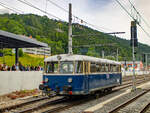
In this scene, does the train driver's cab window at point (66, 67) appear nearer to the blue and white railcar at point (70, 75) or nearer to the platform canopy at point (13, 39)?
the blue and white railcar at point (70, 75)

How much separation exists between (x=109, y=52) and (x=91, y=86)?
2630 centimetres

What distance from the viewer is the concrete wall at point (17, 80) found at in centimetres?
1677

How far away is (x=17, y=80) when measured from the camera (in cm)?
1847

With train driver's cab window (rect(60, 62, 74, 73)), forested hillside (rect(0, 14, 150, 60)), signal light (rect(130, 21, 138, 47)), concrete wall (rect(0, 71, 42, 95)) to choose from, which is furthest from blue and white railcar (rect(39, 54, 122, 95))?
forested hillside (rect(0, 14, 150, 60))

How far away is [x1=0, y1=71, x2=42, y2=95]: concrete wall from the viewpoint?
55.0 ft

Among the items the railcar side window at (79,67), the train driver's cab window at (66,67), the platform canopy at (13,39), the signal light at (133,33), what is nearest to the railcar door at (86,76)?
the railcar side window at (79,67)

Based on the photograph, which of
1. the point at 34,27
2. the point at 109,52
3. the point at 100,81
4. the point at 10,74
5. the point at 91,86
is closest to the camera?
the point at 91,86

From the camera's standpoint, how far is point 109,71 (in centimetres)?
1798

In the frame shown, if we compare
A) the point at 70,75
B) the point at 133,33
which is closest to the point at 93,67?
the point at 70,75

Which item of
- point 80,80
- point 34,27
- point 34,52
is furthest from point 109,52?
point 34,27

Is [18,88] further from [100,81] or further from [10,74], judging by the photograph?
[100,81]

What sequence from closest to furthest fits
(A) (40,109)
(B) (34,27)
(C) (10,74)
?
(A) (40,109) < (C) (10,74) < (B) (34,27)

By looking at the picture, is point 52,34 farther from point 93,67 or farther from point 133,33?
point 93,67

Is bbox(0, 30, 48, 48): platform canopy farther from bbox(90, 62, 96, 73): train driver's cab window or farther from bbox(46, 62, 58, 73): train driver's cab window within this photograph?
bbox(90, 62, 96, 73): train driver's cab window
